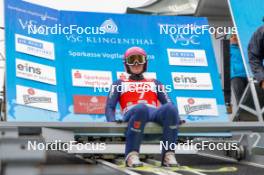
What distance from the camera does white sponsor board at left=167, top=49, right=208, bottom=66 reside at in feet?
21.2

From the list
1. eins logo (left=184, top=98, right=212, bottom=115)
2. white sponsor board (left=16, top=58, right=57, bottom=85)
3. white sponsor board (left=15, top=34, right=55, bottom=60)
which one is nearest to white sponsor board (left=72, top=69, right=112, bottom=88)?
white sponsor board (left=16, top=58, right=57, bottom=85)

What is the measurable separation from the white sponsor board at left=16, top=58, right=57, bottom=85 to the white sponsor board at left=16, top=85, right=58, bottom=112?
16 cm

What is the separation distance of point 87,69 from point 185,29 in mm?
1593

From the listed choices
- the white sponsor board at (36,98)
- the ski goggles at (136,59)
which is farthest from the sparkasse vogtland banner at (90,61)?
the ski goggles at (136,59)

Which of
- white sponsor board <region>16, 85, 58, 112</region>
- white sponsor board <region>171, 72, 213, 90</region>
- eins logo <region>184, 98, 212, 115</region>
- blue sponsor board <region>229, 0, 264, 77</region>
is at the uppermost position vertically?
blue sponsor board <region>229, 0, 264, 77</region>

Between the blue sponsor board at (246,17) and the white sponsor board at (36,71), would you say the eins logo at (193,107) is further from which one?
the white sponsor board at (36,71)

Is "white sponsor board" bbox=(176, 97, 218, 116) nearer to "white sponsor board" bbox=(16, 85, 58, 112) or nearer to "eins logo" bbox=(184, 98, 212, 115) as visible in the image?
"eins logo" bbox=(184, 98, 212, 115)

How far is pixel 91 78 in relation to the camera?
6113 mm

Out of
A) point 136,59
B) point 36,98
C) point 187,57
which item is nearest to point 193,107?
point 187,57

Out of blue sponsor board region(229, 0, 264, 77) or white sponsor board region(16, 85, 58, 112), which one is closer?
white sponsor board region(16, 85, 58, 112)

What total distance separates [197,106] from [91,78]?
1.45 metres

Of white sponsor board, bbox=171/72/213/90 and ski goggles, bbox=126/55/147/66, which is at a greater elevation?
white sponsor board, bbox=171/72/213/90

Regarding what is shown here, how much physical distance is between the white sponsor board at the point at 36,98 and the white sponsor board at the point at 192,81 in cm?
165

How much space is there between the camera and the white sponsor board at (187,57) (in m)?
6.47
